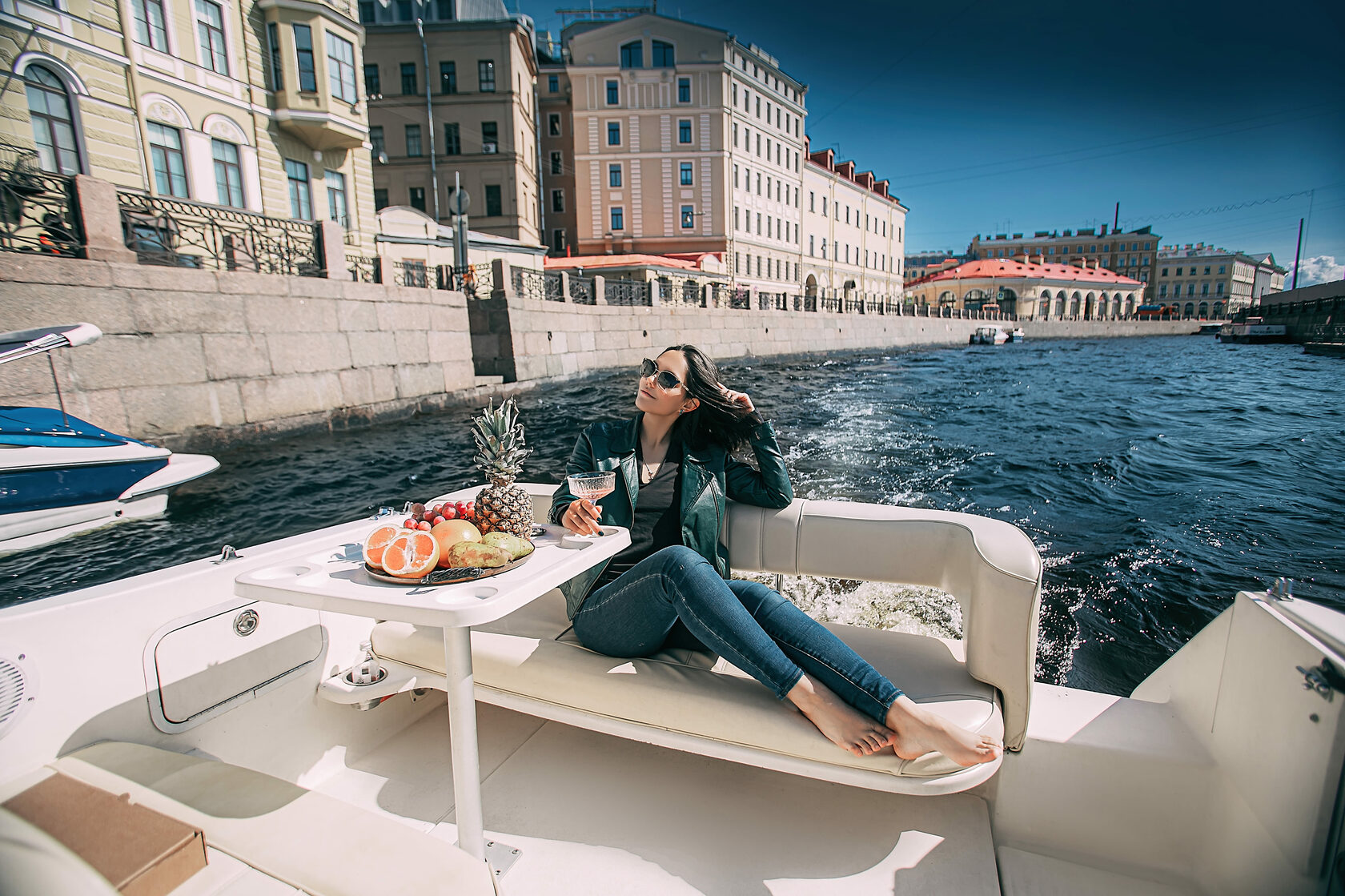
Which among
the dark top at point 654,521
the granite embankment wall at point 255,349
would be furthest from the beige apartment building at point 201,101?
the dark top at point 654,521

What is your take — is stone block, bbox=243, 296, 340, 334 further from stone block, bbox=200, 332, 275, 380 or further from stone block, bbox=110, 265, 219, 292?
stone block, bbox=110, 265, 219, 292

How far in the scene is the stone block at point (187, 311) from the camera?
8602 millimetres

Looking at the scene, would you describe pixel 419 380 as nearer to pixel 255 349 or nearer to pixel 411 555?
pixel 255 349

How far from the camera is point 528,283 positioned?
1730cm

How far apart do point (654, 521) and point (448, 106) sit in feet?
121

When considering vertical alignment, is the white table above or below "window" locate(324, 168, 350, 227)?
below

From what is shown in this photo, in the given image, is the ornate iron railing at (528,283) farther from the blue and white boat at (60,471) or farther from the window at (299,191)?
the blue and white boat at (60,471)

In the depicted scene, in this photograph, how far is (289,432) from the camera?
10.4 m

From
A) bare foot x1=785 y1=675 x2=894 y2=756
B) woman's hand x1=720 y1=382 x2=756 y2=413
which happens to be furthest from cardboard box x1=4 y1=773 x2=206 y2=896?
woman's hand x1=720 y1=382 x2=756 y2=413

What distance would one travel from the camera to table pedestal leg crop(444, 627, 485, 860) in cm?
165

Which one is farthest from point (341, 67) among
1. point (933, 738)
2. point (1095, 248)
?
point (1095, 248)

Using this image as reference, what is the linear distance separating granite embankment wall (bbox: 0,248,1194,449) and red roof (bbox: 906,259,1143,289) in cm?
6712

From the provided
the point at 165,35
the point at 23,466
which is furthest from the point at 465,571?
the point at 165,35

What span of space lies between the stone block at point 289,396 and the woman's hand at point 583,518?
33.2 feet
